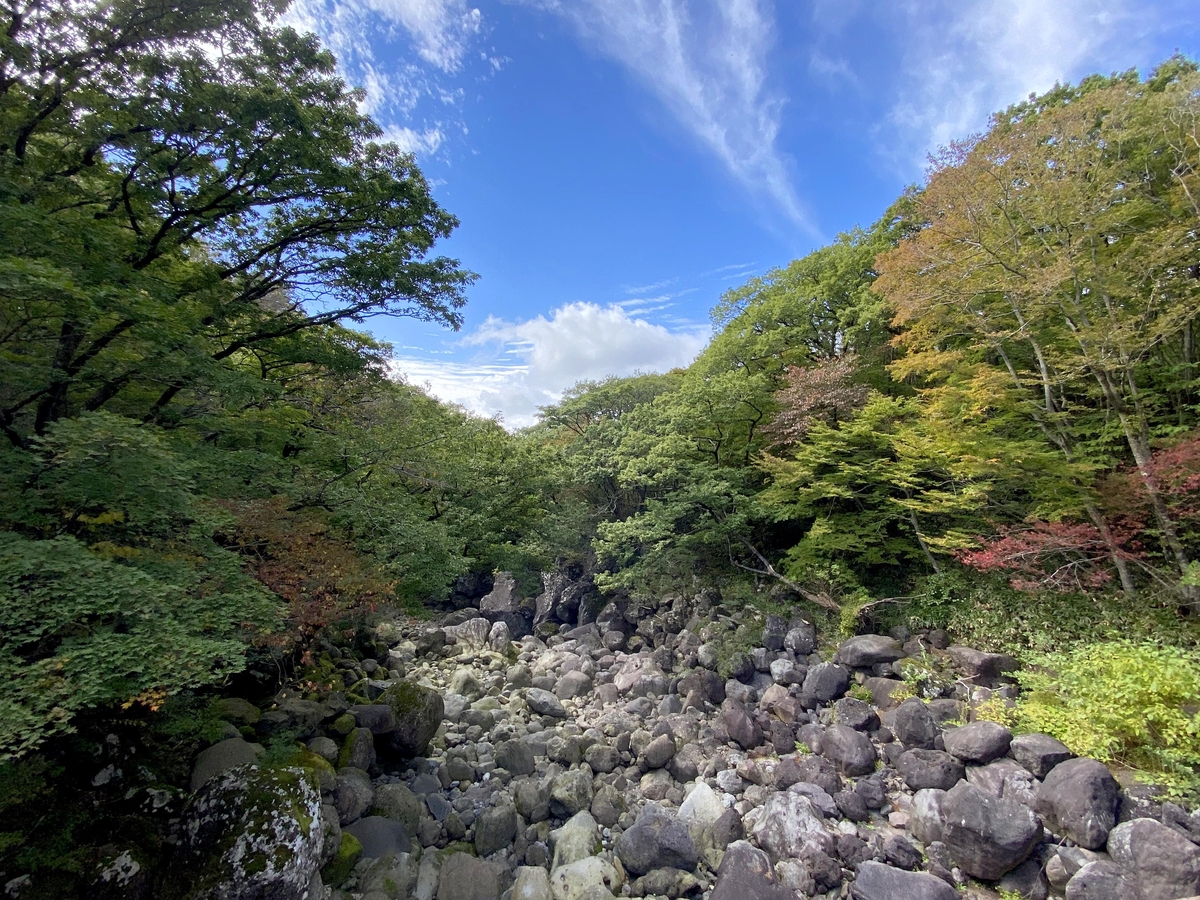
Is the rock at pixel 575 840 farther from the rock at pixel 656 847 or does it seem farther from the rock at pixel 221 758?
Result: the rock at pixel 221 758

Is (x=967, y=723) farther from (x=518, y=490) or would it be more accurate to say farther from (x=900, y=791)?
(x=518, y=490)

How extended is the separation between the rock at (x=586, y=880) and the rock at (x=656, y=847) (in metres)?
0.29

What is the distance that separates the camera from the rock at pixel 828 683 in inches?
392

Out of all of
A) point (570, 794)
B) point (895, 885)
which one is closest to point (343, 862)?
point (570, 794)

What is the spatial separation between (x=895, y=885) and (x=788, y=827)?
1412mm

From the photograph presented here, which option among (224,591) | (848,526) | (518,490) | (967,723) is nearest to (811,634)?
(848,526)

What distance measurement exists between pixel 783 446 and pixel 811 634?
5.81 meters

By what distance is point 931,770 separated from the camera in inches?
287

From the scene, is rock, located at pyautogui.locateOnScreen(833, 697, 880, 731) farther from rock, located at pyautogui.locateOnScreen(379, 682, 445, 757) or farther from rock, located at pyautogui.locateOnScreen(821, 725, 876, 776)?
rock, located at pyautogui.locateOnScreen(379, 682, 445, 757)

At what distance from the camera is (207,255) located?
32.1ft

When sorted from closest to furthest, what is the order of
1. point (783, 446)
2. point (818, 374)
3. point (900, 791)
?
point (900, 791), point (818, 374), point (783, 446)

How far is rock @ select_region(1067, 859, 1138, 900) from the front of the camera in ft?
16.8

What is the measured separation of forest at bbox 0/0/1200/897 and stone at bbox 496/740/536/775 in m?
3.61

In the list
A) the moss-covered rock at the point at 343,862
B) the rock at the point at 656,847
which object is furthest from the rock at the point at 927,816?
the moss-covered rock at the point at 343,862
